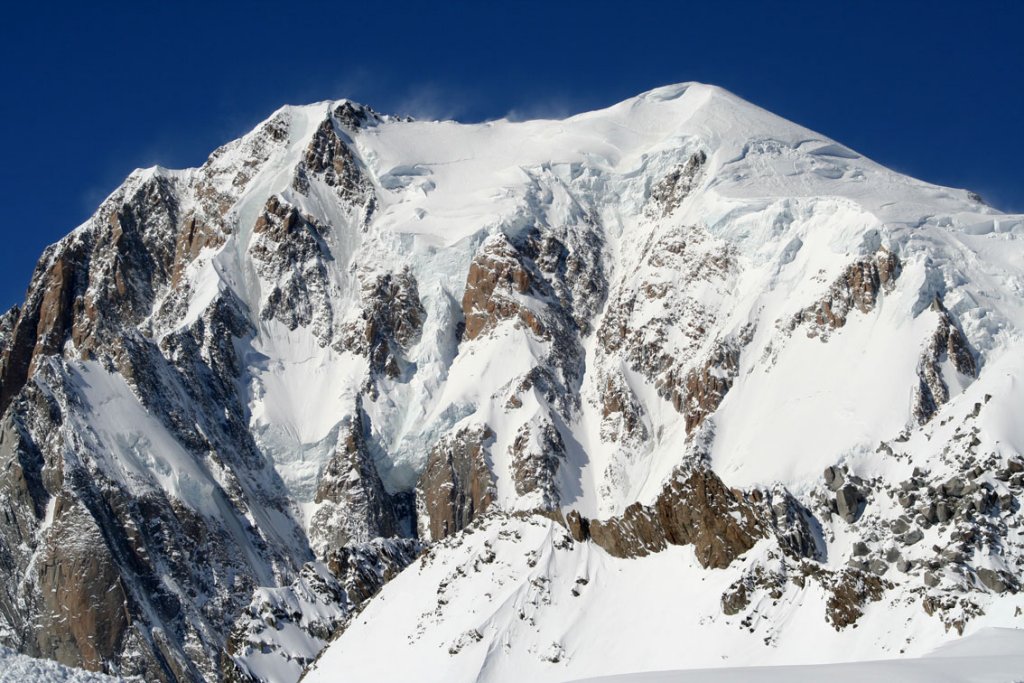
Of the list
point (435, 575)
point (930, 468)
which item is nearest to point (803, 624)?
point (930, 468)

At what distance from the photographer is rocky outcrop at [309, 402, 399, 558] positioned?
190 m

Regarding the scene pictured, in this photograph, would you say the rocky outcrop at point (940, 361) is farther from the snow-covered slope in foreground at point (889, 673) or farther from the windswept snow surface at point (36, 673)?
the windswept snow surface at point (36, 673)

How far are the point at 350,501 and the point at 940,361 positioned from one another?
72.0 meters

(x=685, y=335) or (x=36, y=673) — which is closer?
(x=36, y=673)

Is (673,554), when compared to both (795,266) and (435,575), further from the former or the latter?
(795,266)

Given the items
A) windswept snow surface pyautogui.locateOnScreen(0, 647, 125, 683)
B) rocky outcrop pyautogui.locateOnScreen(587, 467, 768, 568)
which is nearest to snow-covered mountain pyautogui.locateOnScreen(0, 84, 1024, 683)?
rocky outcrop pyautogui.locateOnScreen(587, 467, 768, 568)

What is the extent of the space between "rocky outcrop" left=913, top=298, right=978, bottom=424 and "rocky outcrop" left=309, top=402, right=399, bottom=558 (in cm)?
6645

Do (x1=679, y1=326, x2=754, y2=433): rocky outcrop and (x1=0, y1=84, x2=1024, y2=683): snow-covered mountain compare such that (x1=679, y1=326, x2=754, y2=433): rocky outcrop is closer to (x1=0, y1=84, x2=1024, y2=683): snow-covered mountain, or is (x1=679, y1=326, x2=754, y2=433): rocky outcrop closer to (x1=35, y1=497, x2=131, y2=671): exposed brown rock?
(x1=0, y1=84, x2=1024, y2=683): snow-covered mountain

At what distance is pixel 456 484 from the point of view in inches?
7362

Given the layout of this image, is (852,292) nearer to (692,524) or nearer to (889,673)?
(692,524)

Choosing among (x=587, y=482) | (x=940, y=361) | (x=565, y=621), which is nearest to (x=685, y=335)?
(x=587, y=482)

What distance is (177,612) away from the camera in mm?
176375

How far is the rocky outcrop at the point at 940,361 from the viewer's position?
15438cm

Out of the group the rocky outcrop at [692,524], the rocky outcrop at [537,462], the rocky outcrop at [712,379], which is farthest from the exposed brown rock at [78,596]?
the rocky outcrop at [692,524]
